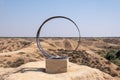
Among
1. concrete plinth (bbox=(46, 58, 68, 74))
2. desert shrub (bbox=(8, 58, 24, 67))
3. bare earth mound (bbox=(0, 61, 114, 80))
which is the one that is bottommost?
desert shrub (bbox=(8, 58, 24, 67))

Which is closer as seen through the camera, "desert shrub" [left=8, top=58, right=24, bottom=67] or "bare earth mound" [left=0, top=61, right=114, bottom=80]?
"bare earth mound" [left=0, top=61, right=114, bottom=80]

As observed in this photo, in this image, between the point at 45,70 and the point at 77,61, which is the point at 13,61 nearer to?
the point at 77,61

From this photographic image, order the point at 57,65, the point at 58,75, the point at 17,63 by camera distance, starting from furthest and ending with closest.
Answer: the point at 17,63 < the point at 57,65 < the point at 58,75

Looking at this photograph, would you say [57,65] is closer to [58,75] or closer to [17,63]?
[58,75]

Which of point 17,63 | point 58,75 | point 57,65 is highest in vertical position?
point 57,65

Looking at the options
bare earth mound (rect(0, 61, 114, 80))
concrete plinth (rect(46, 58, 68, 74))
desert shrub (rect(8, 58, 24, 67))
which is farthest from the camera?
desert shrub (rect(8, 58, 24, 67))

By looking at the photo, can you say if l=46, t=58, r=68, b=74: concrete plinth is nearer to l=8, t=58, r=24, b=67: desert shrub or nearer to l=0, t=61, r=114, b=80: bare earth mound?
l=0, t=61, r=114, b=80: bare earth mound

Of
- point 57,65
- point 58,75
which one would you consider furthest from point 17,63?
A: point 58,75

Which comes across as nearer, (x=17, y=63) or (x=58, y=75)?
→ (x=58, y=75)

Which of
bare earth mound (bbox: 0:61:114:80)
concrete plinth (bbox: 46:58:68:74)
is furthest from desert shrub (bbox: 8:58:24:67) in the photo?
concrete plinth (bbox: 46:58:68:74)

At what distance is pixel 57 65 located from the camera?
27.5 metres

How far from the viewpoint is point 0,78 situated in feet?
92.2

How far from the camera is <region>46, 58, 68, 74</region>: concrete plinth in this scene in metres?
27.4

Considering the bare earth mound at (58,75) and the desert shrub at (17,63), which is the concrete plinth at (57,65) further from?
the desert shrub at (17,63)
